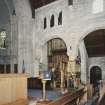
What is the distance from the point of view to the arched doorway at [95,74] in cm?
2156

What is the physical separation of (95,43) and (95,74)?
126 inches

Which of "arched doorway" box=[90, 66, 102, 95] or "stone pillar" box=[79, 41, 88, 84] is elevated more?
"stone pillar" box=[79, 41, 88, 84]

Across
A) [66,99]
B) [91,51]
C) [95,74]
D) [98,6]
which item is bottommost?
[66,99]

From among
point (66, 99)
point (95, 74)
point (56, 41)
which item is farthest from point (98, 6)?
point (95, 74)

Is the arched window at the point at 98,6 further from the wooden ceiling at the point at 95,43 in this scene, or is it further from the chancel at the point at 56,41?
the wooden ceiling at the point at 95,43

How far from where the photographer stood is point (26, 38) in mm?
19656

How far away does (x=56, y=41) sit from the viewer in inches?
806

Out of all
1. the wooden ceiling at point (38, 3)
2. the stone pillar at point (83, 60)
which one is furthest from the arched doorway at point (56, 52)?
the wooden ceiling at point (38, 3)

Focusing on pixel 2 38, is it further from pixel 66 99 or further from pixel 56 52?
pixel 66 99

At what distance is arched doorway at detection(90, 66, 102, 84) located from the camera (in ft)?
70.7

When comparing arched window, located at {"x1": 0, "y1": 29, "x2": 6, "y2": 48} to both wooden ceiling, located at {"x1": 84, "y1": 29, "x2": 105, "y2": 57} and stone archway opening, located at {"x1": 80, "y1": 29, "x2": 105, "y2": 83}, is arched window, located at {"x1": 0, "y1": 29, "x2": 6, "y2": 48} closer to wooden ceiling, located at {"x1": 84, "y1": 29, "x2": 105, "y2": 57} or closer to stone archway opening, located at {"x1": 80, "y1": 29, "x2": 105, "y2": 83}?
Result: stone archway opening, located at {"x1": 80, "y1": 29, "x2": 105, "y2": 83}

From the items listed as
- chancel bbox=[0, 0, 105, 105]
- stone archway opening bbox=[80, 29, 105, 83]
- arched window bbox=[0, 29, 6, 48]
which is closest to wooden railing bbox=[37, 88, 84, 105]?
chancel bbox=[0, 0, 105, 105]

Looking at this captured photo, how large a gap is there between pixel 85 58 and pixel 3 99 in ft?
51.7

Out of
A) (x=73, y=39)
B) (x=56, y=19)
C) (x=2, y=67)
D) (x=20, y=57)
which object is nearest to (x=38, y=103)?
(x=73, y=39)
